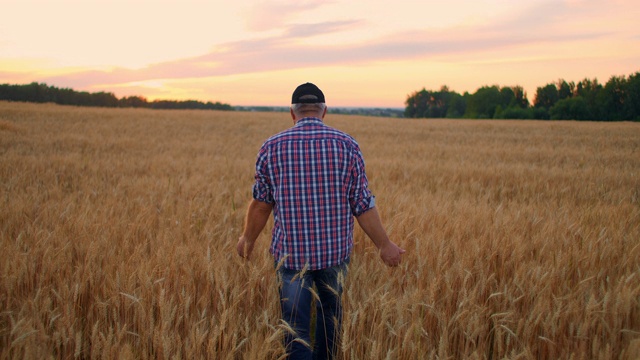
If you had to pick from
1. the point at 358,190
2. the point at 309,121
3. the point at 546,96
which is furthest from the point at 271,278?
the point at 546,96

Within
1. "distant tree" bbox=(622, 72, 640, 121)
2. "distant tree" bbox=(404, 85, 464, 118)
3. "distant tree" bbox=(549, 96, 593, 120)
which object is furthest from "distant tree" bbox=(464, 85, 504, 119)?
"distant tree" bbox=(404, 85, 464, 118)

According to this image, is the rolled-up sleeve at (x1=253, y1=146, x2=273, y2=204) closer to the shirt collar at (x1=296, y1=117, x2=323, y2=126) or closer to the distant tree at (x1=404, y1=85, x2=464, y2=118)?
the shirt collar at (x1=296, y1=117, x2=323, y2=126)

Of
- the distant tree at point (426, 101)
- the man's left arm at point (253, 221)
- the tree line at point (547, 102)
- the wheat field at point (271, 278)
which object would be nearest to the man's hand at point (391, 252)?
the wheat field at point (271, 278)

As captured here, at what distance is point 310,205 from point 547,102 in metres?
89.5

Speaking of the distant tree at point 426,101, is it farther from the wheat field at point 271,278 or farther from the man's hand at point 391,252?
the man's hand at point 391,252

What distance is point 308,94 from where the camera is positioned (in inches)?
71.2

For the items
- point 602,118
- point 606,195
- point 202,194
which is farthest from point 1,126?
point 602,118

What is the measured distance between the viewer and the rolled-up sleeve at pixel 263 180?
1821 millimetres

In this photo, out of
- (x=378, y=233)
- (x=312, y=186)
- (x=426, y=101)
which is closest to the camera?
(x=312, y=186)

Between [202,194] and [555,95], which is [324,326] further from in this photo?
[555,95]

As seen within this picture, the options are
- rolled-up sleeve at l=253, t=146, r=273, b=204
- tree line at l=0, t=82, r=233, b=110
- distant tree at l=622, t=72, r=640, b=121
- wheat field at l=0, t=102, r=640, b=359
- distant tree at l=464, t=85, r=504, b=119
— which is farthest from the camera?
distant tree at l=464, t=85, r=504, b=119

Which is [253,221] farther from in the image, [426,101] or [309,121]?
[426,101]

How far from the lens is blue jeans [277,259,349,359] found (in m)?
1.79

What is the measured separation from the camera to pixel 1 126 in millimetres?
13414
